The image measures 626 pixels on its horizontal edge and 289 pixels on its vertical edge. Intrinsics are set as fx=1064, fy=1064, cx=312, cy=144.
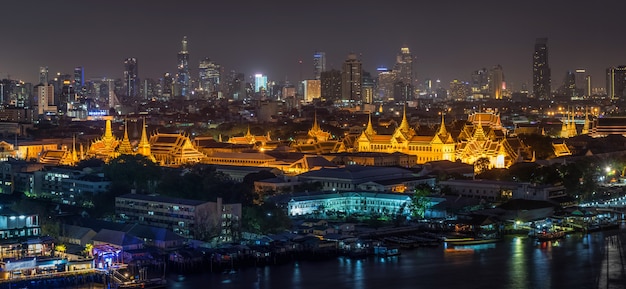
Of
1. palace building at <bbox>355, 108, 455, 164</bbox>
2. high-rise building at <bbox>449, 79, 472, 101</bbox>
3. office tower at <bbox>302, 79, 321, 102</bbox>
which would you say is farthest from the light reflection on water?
high-rise building at <bbox>449, 79, 472, 101</bbox>

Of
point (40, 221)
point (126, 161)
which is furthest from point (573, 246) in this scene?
point (126, 161)

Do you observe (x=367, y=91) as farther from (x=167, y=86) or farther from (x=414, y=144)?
(x=414, y=144)

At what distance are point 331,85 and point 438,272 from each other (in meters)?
64.4

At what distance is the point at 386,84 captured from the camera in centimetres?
9275

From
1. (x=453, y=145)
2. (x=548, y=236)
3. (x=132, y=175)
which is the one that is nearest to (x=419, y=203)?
(x=548, y=236)

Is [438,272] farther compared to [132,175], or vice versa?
[132,175]

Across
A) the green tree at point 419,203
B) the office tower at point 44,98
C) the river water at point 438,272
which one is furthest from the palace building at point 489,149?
the office tower at point 44,98

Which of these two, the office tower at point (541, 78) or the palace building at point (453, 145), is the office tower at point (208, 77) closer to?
the office tower at point (541, 78)

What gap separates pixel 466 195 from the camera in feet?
73.7

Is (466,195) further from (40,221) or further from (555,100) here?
(555,100)

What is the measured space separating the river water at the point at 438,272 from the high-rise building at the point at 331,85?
61337mm

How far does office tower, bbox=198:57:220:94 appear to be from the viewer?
8999 centimetres

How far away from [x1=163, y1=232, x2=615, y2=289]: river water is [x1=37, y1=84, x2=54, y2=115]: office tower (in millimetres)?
41814

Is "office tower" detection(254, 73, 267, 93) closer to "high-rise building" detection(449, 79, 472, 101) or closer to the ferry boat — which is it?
"high-rise building" detection(449, 79, 472, 101)
